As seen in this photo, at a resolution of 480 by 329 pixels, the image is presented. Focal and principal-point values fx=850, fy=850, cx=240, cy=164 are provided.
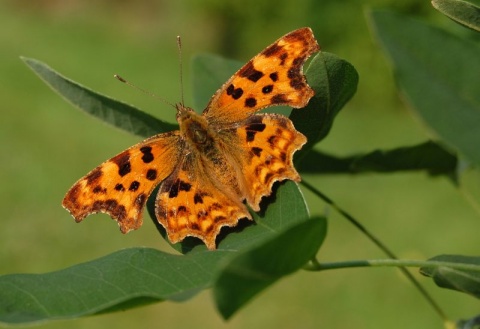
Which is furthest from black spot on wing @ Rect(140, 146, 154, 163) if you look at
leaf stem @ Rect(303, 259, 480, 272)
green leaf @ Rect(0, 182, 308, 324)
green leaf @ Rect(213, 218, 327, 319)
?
green leaf @ Rect(213, 218, 327, 319)

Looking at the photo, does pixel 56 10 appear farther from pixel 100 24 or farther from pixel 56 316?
pixel 56 316

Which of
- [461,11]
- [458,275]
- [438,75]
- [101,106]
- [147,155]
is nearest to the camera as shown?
[438,75]

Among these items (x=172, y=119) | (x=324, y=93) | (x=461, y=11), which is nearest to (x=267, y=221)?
(x=324, y=93)

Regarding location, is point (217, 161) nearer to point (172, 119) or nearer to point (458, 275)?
point (458, 275)

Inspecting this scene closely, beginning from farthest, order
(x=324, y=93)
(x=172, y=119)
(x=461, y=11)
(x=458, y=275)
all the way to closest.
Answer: (x=172, y=119) < (x=324, y=93) < (x=458, y=275) < (x=461, y=11)

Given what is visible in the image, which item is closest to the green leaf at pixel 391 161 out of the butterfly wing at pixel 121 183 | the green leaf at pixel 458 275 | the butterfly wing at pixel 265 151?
the butterfly wing at pixel 265 151

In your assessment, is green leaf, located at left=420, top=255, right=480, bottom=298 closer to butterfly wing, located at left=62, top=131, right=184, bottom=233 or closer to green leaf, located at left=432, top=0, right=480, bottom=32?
green leaf, located at left=432, top=0, right=480, bottom=32
